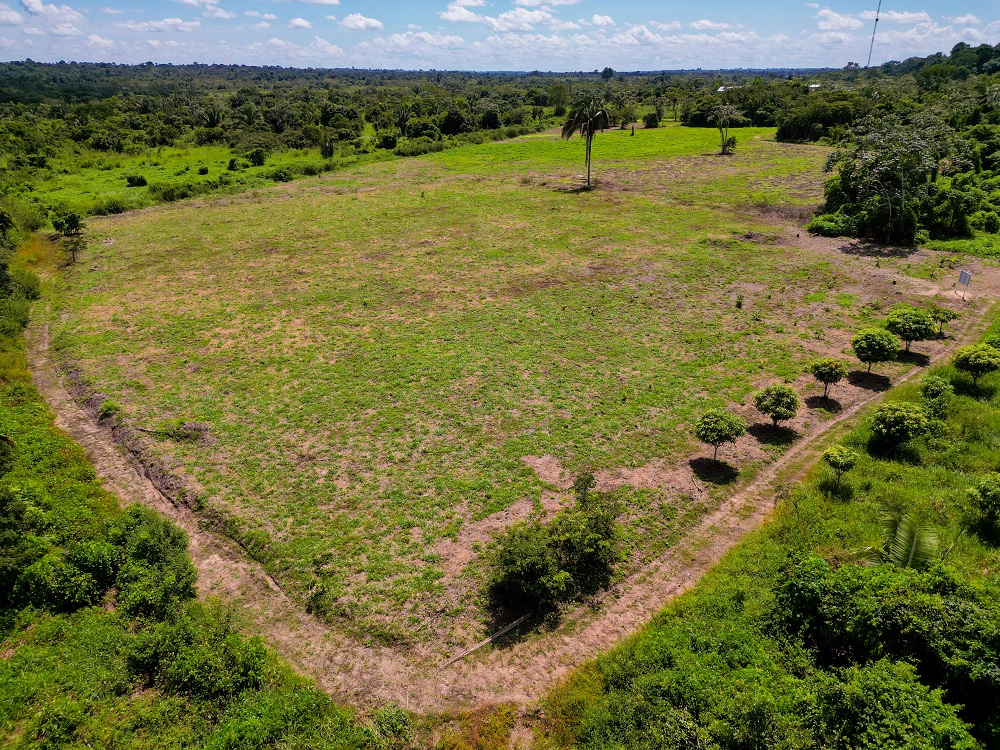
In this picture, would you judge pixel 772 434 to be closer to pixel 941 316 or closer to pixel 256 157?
pixel 941 316

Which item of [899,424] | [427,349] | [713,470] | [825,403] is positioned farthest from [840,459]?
[427,349]

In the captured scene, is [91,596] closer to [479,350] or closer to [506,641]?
[506,641]

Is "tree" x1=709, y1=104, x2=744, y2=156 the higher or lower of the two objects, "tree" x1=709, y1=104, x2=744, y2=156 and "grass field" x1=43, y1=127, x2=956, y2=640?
the higher

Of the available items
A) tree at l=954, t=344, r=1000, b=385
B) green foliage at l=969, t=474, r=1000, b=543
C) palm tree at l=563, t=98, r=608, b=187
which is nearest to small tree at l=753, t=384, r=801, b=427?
green foliage at l=969, t=474, r=1000, b=543

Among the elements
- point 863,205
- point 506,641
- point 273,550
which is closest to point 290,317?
point 273,550

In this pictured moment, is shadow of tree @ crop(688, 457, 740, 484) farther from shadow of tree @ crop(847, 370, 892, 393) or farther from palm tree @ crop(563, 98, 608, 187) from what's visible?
palm tree @ crop(563, 98, 608, 187)

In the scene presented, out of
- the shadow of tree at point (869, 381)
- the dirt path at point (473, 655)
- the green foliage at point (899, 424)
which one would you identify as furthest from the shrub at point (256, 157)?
the green foliage at point (899, 424)
